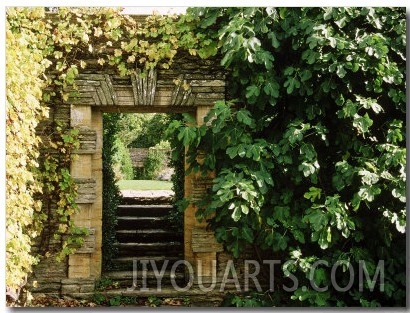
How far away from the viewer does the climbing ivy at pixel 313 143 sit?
452cm

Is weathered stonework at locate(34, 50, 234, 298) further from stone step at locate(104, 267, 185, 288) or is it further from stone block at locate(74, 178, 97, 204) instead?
stone step at locate(104, 267, 185, 288)

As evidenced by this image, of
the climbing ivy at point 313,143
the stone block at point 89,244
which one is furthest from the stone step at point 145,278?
the climbing ivy at point 313,143

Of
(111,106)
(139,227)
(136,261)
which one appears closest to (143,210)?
(139,227)

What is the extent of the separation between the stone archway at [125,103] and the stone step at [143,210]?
10.8 ft

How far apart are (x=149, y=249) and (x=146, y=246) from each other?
0.07 meters

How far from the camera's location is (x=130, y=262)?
250 inches

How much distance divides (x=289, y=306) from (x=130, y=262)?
2.32 metres

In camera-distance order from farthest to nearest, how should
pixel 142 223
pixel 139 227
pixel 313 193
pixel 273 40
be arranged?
pixel 142 223 < pixel 139 227 < pixel 313 193 < pixel 273 40

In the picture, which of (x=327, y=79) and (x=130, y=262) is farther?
(x=130, y=262)

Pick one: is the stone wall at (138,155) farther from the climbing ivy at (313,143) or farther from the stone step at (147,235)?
the climbing ivy at (313,143)

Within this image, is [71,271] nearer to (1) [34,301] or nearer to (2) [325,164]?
(1) [34,301]

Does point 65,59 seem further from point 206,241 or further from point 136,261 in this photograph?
point 136,261

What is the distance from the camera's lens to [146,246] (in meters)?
7.18

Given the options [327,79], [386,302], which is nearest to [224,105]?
[327,79]
